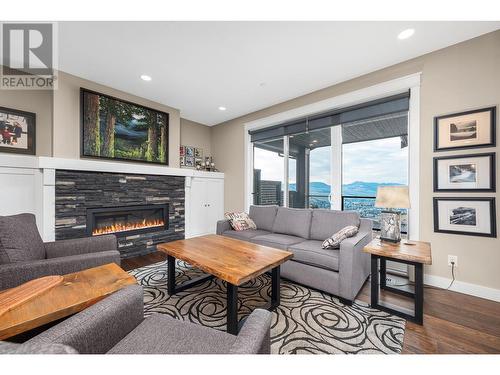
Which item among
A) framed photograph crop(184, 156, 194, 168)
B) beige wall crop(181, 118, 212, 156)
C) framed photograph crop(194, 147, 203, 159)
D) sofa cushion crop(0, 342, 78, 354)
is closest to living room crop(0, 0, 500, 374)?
sofa cushion crop(0, 342, 78, 354)

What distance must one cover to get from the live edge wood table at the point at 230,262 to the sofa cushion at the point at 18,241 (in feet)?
3.07

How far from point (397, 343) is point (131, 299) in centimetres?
174

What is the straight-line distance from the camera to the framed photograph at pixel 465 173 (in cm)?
205

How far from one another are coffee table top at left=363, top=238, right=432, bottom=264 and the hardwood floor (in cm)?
52

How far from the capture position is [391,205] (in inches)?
77.9

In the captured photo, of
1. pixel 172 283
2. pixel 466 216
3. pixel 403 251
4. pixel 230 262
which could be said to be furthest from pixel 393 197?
pixel 172 283

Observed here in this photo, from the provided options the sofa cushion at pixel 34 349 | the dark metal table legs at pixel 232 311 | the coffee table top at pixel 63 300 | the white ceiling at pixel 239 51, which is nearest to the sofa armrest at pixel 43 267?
the coffee table top at pixel 63 300

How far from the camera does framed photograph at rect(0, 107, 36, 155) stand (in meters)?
2.60

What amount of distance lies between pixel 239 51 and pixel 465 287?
11.3 ft
